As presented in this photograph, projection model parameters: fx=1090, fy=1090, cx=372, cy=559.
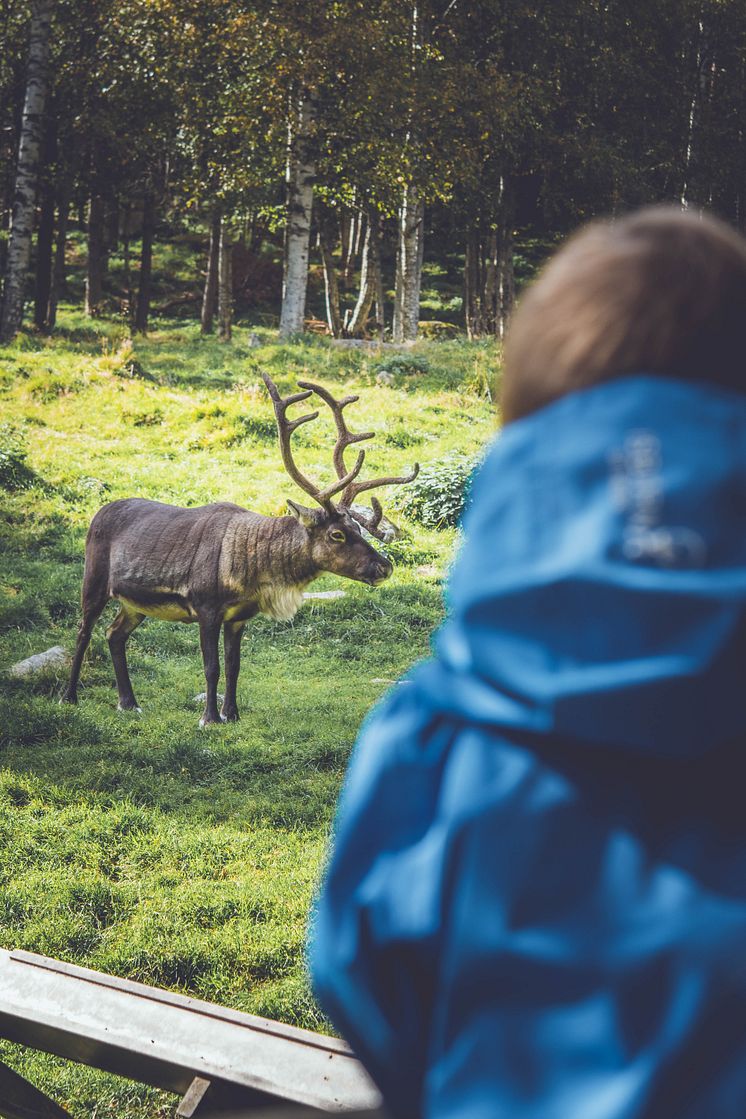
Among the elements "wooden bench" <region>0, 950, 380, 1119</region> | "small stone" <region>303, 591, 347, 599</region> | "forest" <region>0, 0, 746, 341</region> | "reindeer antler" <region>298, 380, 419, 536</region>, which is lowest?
"small stone" <region>303, 591, 347, 599</region>

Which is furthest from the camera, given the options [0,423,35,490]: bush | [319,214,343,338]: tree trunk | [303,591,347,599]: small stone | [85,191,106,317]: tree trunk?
[319,214,343,338]: tree trunk

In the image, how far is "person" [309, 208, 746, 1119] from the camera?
105 centimetres

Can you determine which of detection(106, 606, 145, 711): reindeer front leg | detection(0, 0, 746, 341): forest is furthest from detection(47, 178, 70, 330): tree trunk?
detection(106, 606, 145, 711): reindeer front leg

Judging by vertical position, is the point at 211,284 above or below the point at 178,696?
above

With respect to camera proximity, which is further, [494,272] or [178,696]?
[494,272]

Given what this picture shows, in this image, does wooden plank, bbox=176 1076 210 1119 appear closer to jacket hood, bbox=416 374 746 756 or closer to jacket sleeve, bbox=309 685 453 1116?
jacket sleeve, bbox=309 685 453 1116

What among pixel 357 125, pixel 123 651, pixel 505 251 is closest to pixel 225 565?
pixel 123 651

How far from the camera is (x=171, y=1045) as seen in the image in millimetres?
2674

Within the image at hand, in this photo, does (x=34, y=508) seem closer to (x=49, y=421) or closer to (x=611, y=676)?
(x=49, y=421)

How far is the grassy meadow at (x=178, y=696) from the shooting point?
5113 millimetres

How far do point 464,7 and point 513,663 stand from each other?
2933 cm

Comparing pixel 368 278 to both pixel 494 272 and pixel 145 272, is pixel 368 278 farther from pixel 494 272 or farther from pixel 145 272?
pixel 145 272

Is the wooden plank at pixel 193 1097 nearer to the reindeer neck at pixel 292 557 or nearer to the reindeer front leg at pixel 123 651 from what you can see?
the reindeer neck at pixel 292 557

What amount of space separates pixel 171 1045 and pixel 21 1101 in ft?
2.19
